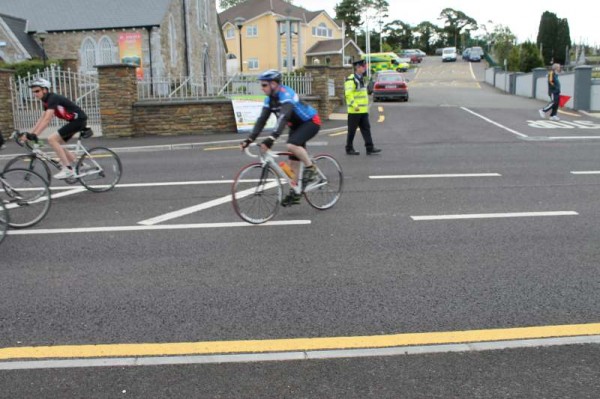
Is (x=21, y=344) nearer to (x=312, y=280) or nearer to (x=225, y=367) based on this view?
(x=225, y=367)

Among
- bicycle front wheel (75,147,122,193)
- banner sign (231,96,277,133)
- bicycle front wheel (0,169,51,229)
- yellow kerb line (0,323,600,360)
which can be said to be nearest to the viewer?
yellow kerb line (0,323,600,360)

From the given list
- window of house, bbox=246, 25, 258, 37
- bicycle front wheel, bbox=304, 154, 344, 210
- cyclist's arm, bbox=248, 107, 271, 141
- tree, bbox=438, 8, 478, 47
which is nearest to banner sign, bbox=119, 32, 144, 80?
bicycle front wheel, bbox=304, 154, 344, 210

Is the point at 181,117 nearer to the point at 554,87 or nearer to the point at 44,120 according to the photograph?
the point at 44,120

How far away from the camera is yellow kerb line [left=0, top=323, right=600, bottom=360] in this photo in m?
3.98

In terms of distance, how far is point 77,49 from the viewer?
33.5 m

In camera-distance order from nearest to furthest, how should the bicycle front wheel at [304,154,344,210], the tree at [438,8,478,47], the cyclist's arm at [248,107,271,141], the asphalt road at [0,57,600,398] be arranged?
1. the asphalt road at [0,57,600,398]
2. the cyclist's arm at [248,107,271,141]
3. the bicycle front wheel at [304,154,344,210]
4. the tree at [438,8,478,47]

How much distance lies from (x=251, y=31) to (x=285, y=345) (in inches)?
2823

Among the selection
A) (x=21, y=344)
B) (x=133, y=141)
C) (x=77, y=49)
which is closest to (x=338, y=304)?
(x=21, y=344)

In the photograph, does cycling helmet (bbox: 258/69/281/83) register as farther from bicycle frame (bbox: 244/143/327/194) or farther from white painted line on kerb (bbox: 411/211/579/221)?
white painted line on kerb (bbox: 411/211/579/221)

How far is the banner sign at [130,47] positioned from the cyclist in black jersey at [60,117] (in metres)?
24.1

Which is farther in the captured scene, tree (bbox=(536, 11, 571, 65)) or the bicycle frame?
tree (bbox=(536, 11, 571, 65))

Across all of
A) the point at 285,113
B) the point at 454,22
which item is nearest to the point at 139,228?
the point at 285,113

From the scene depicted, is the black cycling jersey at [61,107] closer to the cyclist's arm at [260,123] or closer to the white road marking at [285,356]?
the cyclist's arm at [260,123]

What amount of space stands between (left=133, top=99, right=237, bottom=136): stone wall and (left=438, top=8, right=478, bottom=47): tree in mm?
120084
